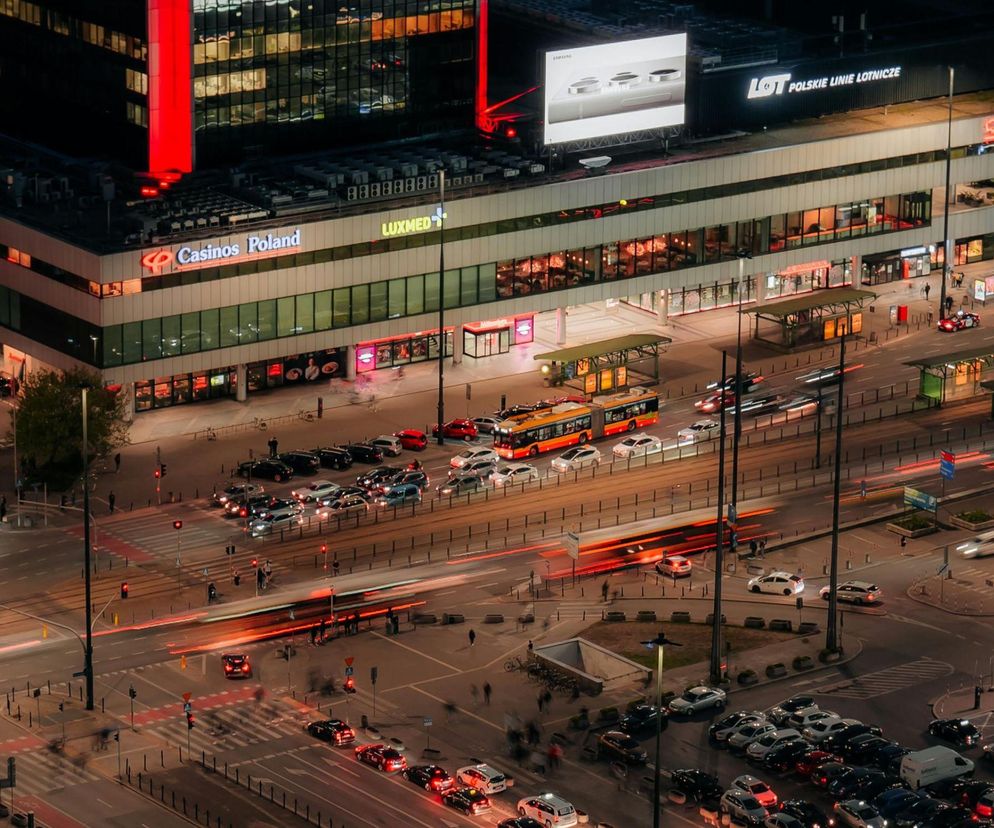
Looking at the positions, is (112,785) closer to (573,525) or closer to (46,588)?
(46,588)

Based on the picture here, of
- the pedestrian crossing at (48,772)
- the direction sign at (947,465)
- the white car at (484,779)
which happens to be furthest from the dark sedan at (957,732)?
the pedestrian crossing at (48,772)

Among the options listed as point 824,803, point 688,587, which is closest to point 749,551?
point 688,587

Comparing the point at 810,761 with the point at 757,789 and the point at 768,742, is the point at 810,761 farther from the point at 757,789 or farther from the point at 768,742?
the point at 757,789

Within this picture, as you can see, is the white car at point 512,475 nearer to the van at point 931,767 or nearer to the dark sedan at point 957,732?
the dark sedan at point 957,732

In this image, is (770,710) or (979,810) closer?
(979,810)

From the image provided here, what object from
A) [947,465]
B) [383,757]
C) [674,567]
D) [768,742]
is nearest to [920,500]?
[947,465]
